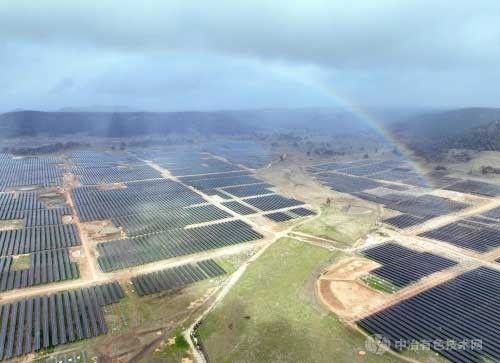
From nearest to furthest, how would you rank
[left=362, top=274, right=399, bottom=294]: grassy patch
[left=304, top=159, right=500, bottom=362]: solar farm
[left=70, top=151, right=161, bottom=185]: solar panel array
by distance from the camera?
[left=304, top=159, right=500, bottom=362]: solar farm → [left=362, top=274, right=399, bottom=294]: grassy patch → [left=70, top=151, right=161, bottom=185]: solar panel array

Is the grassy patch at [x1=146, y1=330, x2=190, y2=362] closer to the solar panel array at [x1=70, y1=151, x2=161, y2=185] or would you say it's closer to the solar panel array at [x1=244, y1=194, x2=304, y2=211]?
the solar panel array at [x1=244, y1=194, x2=304, y2=211]

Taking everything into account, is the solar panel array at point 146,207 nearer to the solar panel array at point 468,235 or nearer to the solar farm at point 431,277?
the solar farm at point 431,277

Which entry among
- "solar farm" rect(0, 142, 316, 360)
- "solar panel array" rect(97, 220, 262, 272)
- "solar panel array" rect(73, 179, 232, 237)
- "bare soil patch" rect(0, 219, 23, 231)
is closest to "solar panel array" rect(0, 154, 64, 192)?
"solar farm" rect(0, 142, 316, 360)

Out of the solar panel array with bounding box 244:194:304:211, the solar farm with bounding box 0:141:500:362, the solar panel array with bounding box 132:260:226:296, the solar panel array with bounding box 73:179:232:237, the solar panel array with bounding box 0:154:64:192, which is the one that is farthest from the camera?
the solar panel array with bounding box 0:154:64:192

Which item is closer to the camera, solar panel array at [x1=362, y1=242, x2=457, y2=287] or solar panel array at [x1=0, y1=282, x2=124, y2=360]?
solar panel array at [x1=0, y1=282, x2=124, y2=360]

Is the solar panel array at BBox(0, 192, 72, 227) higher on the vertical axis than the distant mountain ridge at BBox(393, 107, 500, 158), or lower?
lower

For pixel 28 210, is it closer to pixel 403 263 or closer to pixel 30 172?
pixel 30 172
